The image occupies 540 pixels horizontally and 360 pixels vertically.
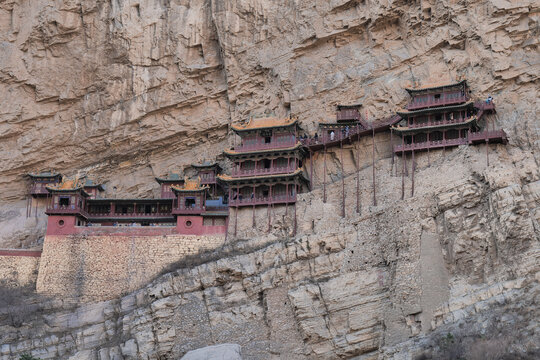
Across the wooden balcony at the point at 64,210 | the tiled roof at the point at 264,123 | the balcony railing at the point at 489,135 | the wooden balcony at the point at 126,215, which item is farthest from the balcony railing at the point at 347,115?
the wooden balcony at the point at 64,210

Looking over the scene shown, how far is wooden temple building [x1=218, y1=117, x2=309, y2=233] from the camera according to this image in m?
44.9

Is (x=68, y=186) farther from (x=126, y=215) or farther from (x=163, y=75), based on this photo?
(x=163, y=75)

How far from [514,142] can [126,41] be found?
24.9 meters

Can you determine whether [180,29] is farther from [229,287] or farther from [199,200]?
[229,287]

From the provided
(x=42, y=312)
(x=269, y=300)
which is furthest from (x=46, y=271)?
(x=269, y=300)

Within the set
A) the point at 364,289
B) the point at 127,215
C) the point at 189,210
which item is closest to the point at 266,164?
the point at 189,210

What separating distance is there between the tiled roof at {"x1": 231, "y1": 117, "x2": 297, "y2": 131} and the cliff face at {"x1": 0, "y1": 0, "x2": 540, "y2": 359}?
1.24 metres

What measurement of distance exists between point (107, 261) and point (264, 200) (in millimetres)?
8946

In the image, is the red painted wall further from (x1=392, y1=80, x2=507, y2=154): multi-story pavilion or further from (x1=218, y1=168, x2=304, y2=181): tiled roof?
(x1=392, y1=80, x2=507, y2=154): multi-story pavilion

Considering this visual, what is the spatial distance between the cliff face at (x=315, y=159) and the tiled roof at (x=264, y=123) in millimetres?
1240

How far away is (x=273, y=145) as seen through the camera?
46.6 meters

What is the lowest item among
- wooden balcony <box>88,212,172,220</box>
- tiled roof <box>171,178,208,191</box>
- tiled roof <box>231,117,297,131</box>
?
wooden balcony <box>88,212,172,220</box>

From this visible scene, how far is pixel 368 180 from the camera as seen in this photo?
43062mm

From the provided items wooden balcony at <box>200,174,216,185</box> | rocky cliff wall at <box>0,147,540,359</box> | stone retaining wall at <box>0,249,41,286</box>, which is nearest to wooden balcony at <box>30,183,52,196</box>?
stone retaining wall at <box>0,249,41,286</box>
